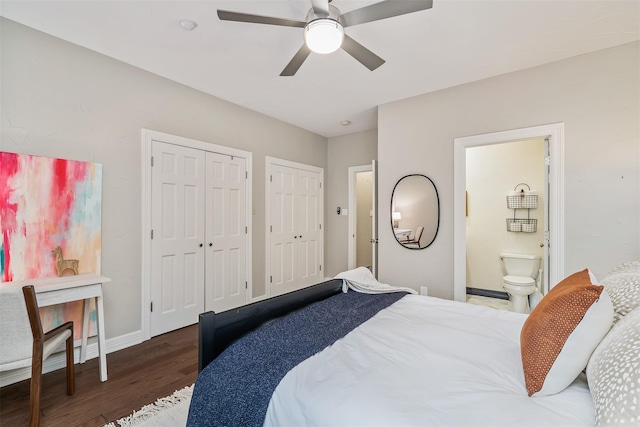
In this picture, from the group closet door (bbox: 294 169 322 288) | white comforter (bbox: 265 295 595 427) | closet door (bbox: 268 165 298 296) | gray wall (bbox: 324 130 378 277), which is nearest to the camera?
white comforter (bbox: 265 295 595 427)

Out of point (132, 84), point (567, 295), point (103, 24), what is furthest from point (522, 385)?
point (132, 84)

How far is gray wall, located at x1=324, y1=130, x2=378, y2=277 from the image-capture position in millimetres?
5012

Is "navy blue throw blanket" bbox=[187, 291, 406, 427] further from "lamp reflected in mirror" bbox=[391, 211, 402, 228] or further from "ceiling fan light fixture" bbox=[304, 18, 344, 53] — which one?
"lamp reflected in mirror" bbox=[391, 211, 402, 228]

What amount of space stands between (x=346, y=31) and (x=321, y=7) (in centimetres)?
72

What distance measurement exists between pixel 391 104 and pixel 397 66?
882 millimetres

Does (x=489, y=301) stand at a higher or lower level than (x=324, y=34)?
lower

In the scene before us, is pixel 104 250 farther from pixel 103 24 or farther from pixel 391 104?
pixel 391 104

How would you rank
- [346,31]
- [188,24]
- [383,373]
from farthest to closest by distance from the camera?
[346,31] → [188,24] → [383,373]

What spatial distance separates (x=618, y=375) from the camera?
784 millimetres

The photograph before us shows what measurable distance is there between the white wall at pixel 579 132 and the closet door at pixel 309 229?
2167 millimetres

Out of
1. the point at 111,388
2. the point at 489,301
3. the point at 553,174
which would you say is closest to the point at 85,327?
the point at 111,388

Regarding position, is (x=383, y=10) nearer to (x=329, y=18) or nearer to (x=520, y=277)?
(x=329, y=18)

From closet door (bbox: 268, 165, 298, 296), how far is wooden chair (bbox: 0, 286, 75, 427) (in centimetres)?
280

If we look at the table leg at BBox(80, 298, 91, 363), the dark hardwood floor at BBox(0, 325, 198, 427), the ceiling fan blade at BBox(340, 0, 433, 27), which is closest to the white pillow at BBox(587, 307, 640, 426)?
the ceiling fan blade at BBox(340, 0, 433, 27)
